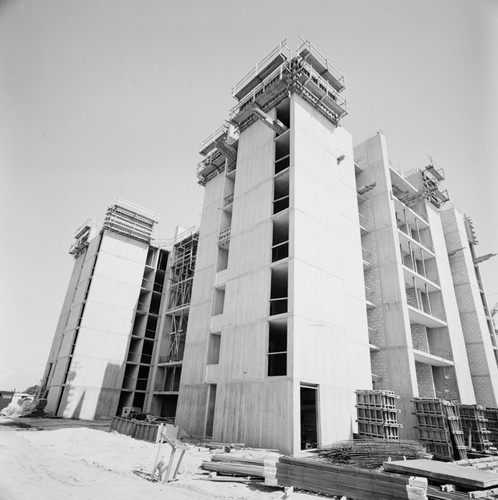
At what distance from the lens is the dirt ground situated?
8211 millimetres

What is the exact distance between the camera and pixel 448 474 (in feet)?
31.5

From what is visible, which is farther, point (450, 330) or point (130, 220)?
point (130, 220)

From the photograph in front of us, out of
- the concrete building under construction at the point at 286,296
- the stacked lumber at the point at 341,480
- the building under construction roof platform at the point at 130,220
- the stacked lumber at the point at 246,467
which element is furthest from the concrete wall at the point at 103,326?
the stacked lumber at the point at 341,480

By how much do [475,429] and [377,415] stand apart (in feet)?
26.6

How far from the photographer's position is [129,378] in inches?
1428

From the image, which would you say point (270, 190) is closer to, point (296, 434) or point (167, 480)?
point (296, 434)

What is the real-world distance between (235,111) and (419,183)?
67.3 feet

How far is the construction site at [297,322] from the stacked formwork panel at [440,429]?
3.8 inches

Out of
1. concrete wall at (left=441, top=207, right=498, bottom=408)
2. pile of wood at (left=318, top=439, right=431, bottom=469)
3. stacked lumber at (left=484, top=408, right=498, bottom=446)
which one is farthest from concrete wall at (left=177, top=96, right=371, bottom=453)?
concrete wall at (left=441, top=207, right=498, bottom=408)

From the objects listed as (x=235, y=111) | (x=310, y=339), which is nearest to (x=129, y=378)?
(x=310, y=339)

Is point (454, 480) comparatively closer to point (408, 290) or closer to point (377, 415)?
point (377, 415)

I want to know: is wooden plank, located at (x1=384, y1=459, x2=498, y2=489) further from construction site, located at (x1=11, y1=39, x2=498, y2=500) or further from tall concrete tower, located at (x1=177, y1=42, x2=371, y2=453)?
tall concrete tower, located at (x1=177, y1=42, x2=371, y2=453)

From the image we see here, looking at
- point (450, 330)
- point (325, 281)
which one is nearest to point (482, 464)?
point (325, 281)

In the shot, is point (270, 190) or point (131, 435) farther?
point (270, 190)
